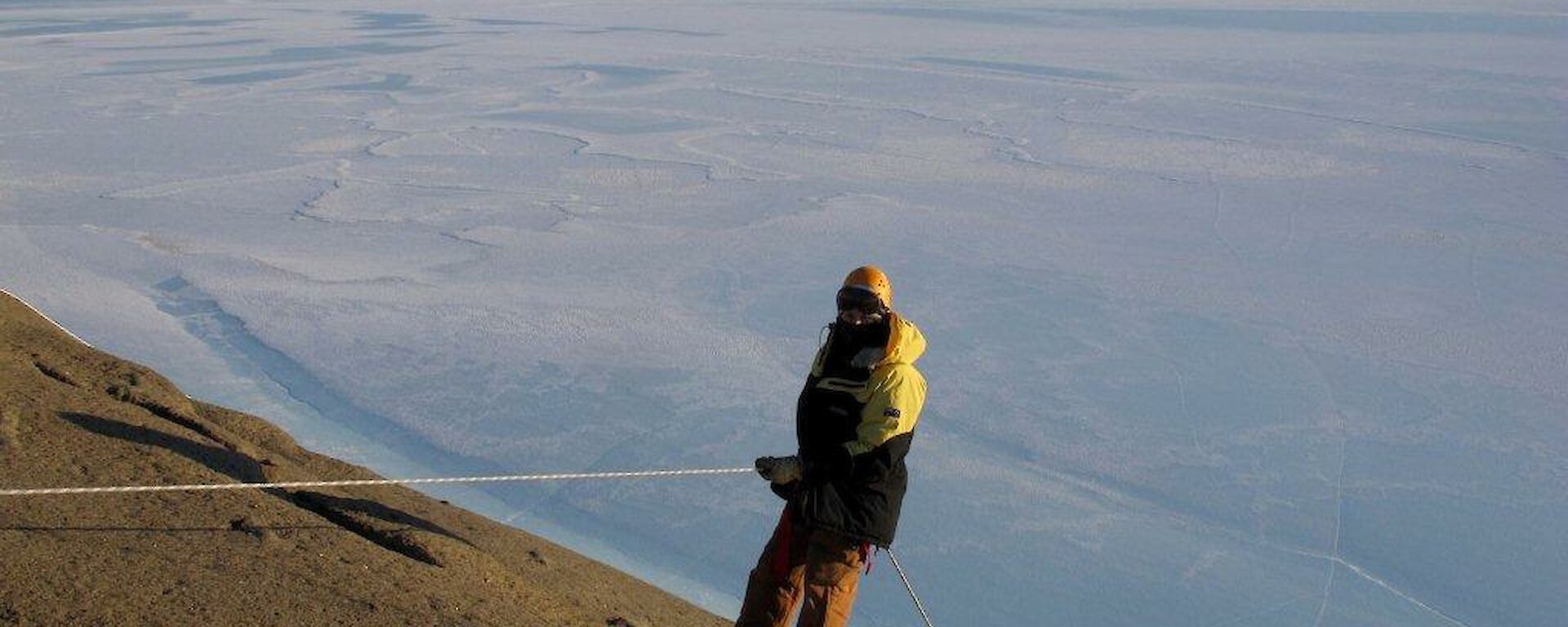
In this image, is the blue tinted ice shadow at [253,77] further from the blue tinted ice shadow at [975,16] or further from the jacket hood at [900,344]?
the jacket hood at [900,344]

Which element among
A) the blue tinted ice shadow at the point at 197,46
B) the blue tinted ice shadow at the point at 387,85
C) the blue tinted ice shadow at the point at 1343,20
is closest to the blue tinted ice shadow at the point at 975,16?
the blue tinted ice shadow at the point at 1343,20

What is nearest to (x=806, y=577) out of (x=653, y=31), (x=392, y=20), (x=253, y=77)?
(x=253, y=77)

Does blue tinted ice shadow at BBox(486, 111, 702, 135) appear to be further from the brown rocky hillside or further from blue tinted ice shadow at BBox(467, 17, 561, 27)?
blue tinted ice shadow at BBox(467, 17, 561, 27)

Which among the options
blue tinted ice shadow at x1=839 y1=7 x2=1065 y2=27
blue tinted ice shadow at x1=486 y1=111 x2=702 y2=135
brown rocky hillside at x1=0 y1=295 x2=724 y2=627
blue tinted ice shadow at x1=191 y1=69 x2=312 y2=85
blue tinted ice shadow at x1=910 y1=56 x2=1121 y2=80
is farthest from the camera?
blue tinted ice shadow at x1=839 y1=7 x2=1065 y2=27

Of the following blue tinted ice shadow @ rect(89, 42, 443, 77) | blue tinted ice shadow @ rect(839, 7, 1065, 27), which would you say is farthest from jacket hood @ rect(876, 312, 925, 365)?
blue tinted ice shadow @ rect(839, 7, 1065, 27)

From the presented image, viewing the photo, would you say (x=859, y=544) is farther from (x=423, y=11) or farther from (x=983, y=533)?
(x=423, y=11)

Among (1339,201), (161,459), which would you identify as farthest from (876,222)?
(161,459)
